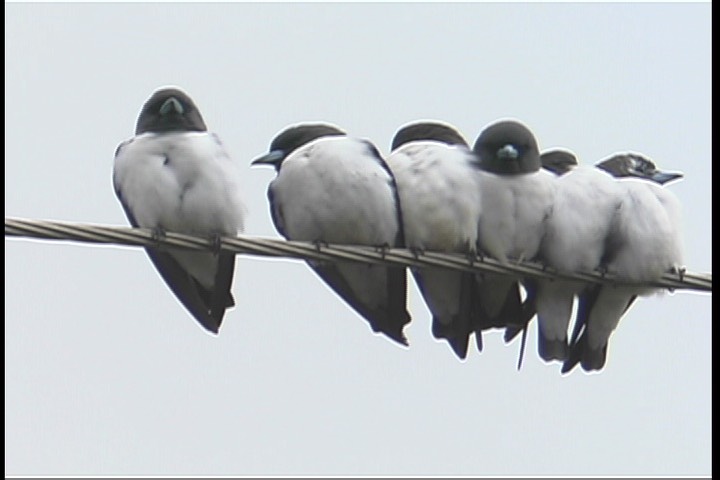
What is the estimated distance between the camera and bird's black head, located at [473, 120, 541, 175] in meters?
10.0

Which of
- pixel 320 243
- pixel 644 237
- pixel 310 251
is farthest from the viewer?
pixel 644 237

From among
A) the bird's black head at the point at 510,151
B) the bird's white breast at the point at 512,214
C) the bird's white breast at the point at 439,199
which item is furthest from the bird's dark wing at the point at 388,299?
the bird's black head at the point at 510,151

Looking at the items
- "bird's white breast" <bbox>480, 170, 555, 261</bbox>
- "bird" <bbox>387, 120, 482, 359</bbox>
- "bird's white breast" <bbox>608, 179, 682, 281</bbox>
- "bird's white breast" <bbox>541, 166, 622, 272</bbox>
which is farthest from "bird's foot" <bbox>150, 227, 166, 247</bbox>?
"bird's white breast" <bbox>608, 179, 682, 281</bbox>

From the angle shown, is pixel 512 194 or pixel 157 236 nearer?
pixel 157 236

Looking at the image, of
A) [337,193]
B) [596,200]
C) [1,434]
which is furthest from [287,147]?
[1,434]

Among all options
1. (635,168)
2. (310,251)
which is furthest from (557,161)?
(310,251)

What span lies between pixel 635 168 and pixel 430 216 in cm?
130

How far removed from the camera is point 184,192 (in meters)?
9.68

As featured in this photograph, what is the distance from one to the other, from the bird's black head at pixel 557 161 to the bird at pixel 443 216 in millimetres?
462

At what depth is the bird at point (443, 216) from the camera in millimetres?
9867

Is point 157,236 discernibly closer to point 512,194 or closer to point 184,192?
point 184,192

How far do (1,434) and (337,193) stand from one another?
7.28ft

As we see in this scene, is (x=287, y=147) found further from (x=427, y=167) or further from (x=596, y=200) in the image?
(x=596, y=200)

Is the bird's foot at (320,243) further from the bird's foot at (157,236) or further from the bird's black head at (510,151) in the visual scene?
the bird's black head at (510,151)
